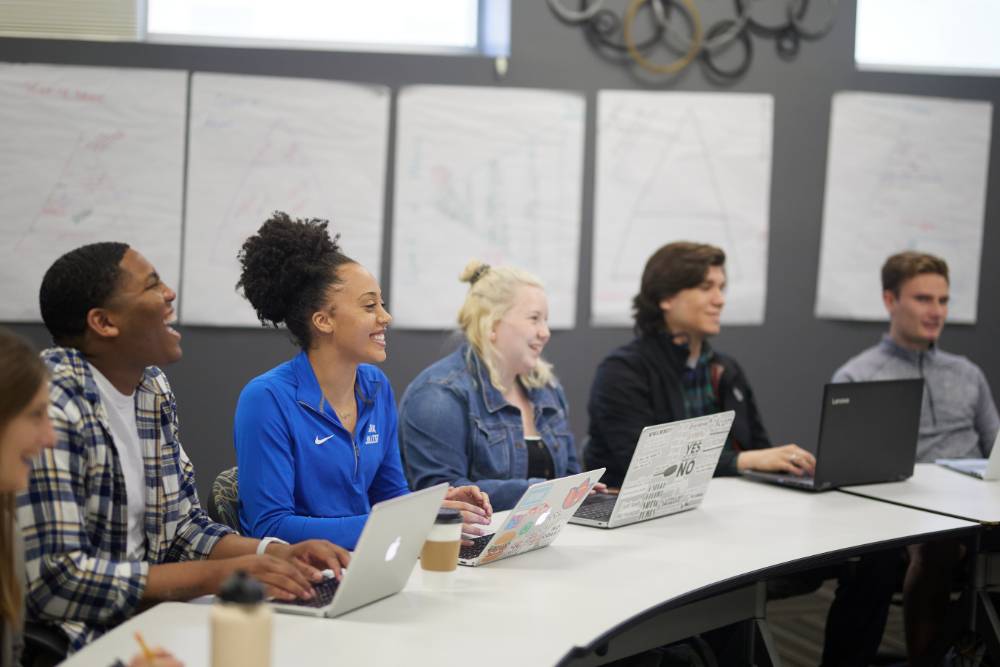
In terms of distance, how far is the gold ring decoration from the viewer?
448 cm

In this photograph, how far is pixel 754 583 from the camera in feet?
7.87

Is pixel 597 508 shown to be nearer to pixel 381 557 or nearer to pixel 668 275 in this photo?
pixel 381 557

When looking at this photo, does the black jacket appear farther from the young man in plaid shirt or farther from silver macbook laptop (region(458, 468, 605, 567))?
the young man in plaid shirt

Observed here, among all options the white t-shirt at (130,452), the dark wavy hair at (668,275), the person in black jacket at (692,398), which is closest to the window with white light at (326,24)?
the dark wavy hair at (668,275)

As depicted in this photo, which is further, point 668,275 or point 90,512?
point 668,275

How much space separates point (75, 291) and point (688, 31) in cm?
332

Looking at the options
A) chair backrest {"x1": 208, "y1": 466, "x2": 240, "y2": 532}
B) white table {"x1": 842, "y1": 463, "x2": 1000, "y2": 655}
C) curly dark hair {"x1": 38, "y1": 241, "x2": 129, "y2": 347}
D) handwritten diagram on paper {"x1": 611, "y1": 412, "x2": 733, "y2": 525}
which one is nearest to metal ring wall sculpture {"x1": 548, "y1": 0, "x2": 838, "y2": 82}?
white table {"x1": 842, "y1": 463, "x2": 1000, "y2": 655}

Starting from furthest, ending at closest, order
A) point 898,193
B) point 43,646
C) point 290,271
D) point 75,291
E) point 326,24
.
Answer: point 898,193 → point 326,24 → point 290,271 → point 75,291 → point 43,646

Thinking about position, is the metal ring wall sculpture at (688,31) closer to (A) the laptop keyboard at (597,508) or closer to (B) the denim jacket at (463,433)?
(B) the denim jacket at (463,433)

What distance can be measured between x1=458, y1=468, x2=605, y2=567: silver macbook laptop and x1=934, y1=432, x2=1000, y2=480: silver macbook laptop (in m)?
1.66

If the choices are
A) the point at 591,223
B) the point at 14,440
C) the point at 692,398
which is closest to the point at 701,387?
the point at 692,398

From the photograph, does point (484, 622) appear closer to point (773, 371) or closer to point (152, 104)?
point (152, 104)

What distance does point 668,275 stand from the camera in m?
3.47

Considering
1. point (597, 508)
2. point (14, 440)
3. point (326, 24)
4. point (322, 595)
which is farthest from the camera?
point (326, 24)
